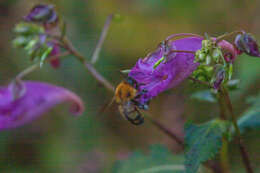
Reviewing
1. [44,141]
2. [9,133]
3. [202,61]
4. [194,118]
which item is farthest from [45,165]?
[202,61]

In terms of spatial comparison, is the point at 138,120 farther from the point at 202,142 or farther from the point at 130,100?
the point at 202,142

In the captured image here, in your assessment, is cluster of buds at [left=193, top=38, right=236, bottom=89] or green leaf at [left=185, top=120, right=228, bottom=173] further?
green leaf at [left=185, top=120, right=228, bottom=173]

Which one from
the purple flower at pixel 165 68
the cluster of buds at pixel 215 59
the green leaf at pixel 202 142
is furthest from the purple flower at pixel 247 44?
the green leaf at pixel 202 142

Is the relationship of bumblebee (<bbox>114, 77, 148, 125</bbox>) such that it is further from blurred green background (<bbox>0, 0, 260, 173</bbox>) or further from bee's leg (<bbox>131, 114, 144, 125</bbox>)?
blurred green background (<bbox>0, 0, 260, 173</bbox>)

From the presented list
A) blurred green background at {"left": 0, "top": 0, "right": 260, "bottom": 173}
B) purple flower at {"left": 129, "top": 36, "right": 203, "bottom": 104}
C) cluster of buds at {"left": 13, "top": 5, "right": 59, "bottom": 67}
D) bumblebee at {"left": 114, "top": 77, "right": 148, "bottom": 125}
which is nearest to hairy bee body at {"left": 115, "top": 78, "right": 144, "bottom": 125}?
bumblebee at {"left": 114, "top": 77, "right": 148, "bottom": 125}

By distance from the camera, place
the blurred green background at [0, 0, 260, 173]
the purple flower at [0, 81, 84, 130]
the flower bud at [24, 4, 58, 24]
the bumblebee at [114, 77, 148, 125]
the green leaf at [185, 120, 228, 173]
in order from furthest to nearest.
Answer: the blurred green background at [0, 0, 260, 173] → the purple flower at [0, 81, 84, 130] → the flower bud at [24, 4, 58, 24] → the bumblebee at [114, 77, 148, 125] → the green leaf at [185, 120, 228, 173]

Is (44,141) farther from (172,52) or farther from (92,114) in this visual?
(172,52)
